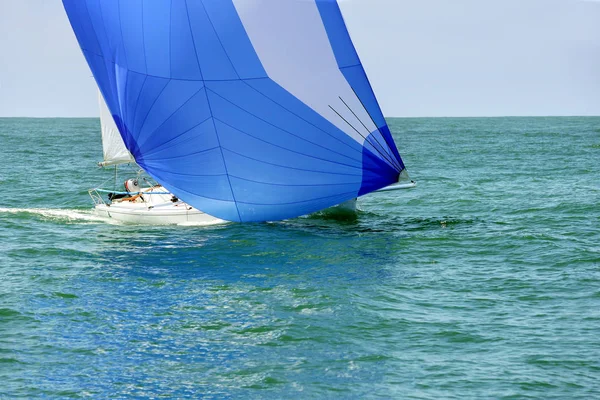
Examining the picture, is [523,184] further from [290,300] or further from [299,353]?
[299,353]

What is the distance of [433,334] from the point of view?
48.3ft

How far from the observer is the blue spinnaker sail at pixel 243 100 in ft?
67.9

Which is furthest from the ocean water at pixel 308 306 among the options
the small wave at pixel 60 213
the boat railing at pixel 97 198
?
the boat railing at pixel 97 198

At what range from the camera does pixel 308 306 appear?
16.4 metres

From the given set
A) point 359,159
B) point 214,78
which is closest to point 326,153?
point 359,159

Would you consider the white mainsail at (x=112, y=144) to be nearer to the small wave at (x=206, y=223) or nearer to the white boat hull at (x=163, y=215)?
the white boat hull at (x=163, y=215)

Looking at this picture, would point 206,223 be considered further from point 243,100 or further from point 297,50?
point 297,50

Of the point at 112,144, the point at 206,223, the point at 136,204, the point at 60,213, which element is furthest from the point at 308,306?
the point at 60,213

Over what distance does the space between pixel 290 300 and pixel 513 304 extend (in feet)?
14.1

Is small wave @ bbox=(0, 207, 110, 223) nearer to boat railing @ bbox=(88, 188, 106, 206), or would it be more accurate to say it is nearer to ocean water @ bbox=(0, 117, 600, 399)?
ocean water @ bbox=(0, 117, 600, 399)

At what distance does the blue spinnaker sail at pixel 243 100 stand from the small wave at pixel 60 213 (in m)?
4.90

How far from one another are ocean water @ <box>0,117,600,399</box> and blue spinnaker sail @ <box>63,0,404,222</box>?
1.59 m

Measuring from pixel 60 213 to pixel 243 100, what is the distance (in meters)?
10.0

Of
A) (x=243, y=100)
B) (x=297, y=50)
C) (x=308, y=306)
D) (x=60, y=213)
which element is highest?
(x=297, y=50)
